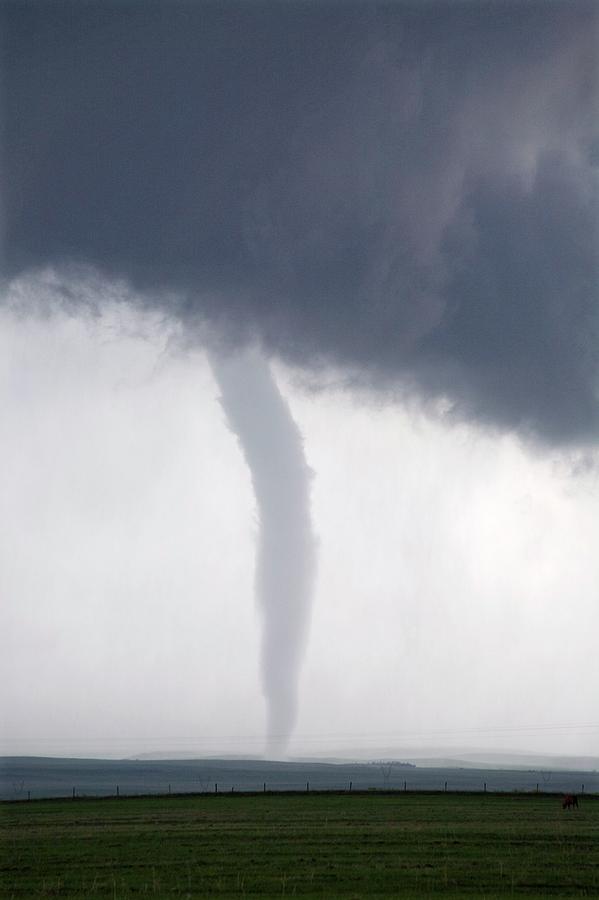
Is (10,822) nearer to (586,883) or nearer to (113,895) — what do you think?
(113,895)

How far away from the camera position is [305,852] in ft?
133

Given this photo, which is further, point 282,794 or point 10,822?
point 282,794

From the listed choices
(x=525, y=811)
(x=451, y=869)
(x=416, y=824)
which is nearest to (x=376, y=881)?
Answer: (x=451, y=869)

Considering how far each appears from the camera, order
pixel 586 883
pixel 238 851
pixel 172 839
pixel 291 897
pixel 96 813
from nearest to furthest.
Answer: pixel 291 897 < pixel 586 883 < pixel 238 851 < pixel 172 839 < pixel 96 813

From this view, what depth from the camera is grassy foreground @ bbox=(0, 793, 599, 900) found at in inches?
1241

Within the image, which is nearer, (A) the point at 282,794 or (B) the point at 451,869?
(B) the point at 451,869

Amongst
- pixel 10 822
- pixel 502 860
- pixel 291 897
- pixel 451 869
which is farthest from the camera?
pixel 10 822

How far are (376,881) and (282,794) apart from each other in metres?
66.5

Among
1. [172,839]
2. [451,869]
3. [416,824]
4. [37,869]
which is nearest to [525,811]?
[416,824]

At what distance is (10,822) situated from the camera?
65.3 m

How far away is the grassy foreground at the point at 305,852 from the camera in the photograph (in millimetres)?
→ 31516

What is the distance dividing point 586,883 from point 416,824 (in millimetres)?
23714

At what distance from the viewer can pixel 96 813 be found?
2793 inches

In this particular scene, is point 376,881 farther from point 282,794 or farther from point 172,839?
point 282,794
